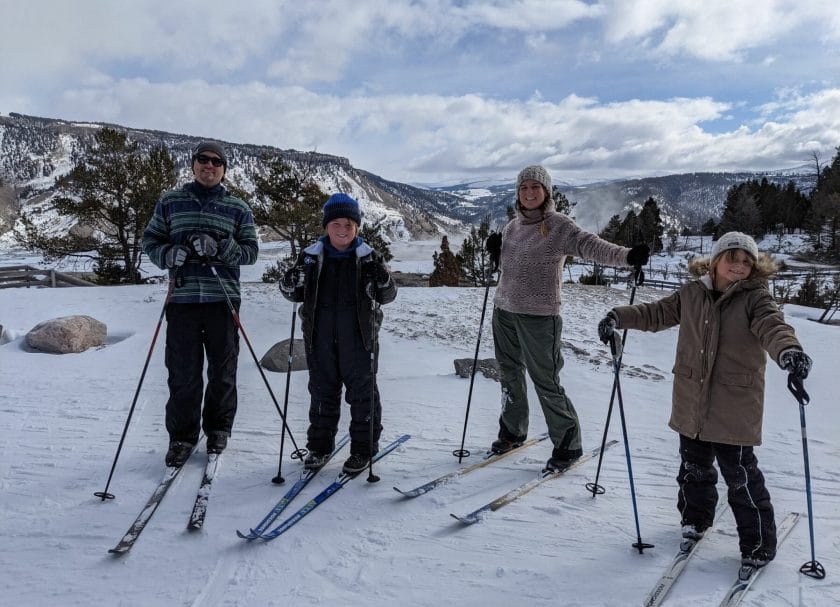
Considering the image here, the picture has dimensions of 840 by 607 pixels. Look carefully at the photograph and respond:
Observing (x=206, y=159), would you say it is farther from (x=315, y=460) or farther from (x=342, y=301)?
(x=315, y=460)

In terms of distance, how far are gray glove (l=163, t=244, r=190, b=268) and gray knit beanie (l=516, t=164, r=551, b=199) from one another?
2372mm

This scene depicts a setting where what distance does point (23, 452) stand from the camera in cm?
395

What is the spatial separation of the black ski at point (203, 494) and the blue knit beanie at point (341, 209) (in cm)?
190

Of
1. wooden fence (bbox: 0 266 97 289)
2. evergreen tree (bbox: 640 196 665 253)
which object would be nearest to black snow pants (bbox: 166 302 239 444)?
wooden fence (bbox: 0 266 97 289)

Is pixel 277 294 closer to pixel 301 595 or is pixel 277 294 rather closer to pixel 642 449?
pixel 642 449

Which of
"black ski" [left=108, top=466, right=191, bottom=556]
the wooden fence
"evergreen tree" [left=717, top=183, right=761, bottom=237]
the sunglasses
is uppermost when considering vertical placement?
"evergreen tree" [left=717, top=183, right=761, bottom=237]

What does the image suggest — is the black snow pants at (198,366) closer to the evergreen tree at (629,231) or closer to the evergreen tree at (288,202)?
the evergreen tree at (288,202)

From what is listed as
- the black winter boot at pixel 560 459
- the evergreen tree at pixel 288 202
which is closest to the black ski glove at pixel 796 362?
the black winter boot at pixel 560 459

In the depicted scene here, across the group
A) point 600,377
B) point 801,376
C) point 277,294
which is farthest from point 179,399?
point 277,294

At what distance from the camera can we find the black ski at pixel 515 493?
121 inches

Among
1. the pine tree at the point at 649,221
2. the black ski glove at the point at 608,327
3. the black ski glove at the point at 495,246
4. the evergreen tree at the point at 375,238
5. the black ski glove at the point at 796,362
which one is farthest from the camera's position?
the pine tree at the point at 649,221

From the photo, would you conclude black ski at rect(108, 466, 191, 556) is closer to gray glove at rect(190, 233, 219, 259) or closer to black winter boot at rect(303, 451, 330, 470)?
black winter boot at rect(303, 451, 330, 470)

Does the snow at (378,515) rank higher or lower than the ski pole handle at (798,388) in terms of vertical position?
lower

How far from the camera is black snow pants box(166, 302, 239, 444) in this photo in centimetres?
361
